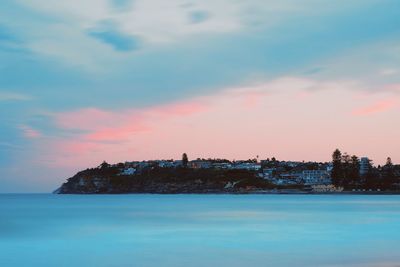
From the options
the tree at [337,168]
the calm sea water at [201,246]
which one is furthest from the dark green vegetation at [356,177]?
the calm sea water at [201,246]

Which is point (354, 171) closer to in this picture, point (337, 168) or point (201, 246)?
point (337, 168)

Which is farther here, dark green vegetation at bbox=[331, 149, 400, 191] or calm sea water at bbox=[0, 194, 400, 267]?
dark green vegetation at bbox=[331, 149, 400, 191]

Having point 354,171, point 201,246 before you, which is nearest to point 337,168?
point 354,171

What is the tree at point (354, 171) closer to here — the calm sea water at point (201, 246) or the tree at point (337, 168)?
the tree at point (337, 168)

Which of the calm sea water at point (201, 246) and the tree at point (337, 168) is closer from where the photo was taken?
the calm sea water at point (201, 246)

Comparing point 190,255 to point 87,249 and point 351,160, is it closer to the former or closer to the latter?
point 87,249

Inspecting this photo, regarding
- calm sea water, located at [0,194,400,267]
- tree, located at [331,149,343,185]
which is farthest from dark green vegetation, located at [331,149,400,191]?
calm sea water, located at [0,194,400,267]

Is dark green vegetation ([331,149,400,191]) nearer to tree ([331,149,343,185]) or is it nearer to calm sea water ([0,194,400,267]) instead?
tree ([331,149,343,185])

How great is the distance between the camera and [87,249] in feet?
106

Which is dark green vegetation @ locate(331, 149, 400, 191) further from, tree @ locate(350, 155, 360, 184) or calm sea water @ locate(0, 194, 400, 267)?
calm sea water @ locate(0, 194, 400, 267)

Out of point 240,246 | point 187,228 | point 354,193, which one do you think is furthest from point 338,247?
point 354,193

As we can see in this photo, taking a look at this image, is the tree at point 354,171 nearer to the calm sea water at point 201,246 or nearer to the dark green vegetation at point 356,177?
the dark green vegetation at point 356,177

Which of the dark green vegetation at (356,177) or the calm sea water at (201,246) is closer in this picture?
the calm sea water at (201,246)

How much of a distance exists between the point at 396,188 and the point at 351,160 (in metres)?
16.2
